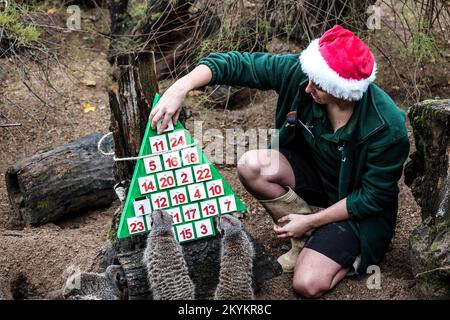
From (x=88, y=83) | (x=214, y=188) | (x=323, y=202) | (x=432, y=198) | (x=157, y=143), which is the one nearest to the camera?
(x=157, y=143)

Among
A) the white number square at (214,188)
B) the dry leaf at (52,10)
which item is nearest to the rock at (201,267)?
the white number square at (214,188)

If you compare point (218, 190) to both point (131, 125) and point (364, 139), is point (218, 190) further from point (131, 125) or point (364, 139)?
point (364, 139)

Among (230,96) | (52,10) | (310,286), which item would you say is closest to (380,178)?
(310,286)

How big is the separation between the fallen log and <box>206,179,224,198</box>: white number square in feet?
4.73

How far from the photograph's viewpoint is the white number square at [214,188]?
3035mm

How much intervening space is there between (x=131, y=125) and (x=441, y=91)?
2.98 metres

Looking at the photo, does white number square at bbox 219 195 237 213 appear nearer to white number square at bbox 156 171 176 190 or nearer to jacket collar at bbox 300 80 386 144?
white number square at bbox 156 171 176 190

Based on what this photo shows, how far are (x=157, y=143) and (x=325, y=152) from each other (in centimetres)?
86

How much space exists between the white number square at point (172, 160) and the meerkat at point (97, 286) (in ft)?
1.66

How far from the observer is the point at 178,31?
5.29m

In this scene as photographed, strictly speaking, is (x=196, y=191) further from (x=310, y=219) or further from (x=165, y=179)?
(x=310, y=219)

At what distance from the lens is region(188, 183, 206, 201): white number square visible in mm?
3012

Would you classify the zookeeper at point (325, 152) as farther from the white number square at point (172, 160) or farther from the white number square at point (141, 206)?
the white number square at point (141, 206)

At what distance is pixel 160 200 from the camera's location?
9.77 feet
